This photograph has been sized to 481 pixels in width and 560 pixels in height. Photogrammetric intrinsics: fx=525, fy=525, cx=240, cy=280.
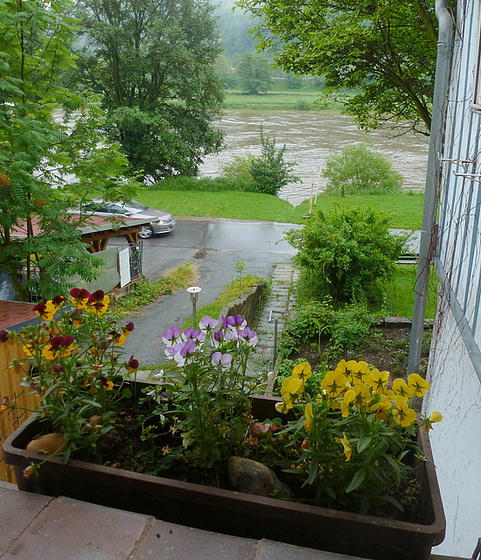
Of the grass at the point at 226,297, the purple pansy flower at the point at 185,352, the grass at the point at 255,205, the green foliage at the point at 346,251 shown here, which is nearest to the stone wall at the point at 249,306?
the grass at the point at 226,297

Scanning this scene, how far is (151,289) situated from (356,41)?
6.87m

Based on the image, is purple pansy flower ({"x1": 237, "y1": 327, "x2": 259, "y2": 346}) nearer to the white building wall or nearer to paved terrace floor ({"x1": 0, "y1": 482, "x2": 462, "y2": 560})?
paved terrace floor ({"x1": 0, "y1": 482, "x2": 462, "y2": 560})

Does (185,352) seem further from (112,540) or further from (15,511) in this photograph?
(15,511)

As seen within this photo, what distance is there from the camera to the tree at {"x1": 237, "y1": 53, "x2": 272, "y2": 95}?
51.8 metres

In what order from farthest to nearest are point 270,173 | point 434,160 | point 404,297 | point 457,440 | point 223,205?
1. point 270,173
2. point 223,205
3. point 404,297
4. point 434,160
5. point 457,440

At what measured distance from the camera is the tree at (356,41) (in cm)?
853

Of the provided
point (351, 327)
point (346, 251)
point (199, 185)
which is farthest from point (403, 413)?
point (199, 185)

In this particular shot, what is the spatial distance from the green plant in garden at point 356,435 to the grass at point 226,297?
8.49 m

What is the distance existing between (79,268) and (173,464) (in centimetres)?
555

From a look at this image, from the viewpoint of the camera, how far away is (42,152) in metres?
6.41

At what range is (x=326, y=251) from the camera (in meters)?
8.69

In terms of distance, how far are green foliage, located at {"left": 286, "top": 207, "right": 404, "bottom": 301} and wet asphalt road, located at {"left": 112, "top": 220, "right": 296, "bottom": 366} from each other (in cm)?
164

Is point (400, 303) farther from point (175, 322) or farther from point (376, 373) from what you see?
point (376, 373)

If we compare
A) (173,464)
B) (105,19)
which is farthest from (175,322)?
(105,19)
